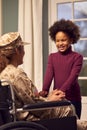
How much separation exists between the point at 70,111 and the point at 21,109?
0.46 meters

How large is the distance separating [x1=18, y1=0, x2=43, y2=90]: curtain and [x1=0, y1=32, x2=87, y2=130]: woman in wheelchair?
1.57 m

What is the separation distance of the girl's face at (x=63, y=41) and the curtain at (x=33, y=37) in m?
0.97

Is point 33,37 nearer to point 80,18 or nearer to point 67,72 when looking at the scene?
point 80,18

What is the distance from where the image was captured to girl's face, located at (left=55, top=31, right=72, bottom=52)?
277 centimetres

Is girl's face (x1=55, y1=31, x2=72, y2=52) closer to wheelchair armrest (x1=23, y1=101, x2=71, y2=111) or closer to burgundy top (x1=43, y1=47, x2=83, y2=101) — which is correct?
burgundy top (x1=43, y1=47, x2=83, y2=101)

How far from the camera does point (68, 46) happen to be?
9.12 ft

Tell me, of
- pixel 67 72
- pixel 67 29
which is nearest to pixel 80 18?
pixel 67 29

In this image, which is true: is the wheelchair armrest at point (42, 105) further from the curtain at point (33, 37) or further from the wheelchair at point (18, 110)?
the curtain at point (33, 37)

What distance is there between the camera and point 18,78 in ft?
6.74

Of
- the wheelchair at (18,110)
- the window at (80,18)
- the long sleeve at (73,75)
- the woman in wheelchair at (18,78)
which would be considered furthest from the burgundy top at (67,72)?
the window at (80,18)

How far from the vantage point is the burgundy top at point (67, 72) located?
269 cm

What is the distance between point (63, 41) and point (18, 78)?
0.87 metres

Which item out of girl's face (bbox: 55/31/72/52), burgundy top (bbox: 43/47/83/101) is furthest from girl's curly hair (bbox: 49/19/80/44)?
burgundy top (bbox: 43/47/83/101)

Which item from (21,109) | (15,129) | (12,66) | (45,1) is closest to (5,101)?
(21,109)
